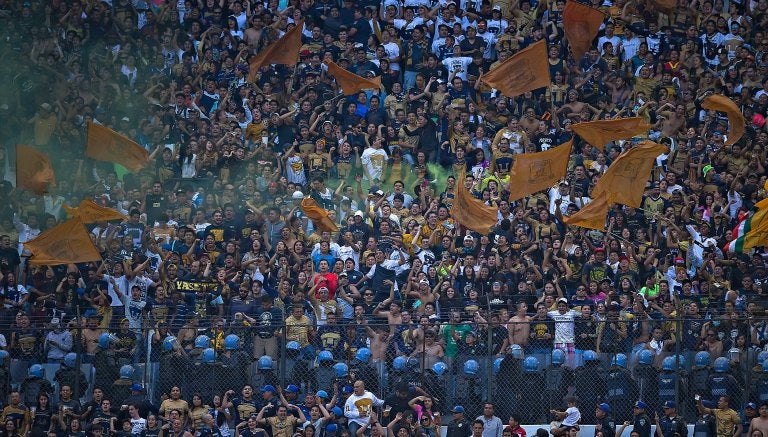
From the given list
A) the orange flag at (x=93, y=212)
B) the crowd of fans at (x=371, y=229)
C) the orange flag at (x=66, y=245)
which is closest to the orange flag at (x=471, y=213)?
the crowd of fans at (x=371, y=229)

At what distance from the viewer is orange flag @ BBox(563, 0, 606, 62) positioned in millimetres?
31078

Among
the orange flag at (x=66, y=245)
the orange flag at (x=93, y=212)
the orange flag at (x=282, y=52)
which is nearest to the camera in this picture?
the orange flag at (x=66, y=245)

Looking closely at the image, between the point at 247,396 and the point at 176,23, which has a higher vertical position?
the point at 176,23

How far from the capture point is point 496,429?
2342 cm

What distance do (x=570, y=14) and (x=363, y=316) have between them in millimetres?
9240

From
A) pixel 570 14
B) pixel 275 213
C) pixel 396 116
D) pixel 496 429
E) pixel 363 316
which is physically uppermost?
pixel 570 14

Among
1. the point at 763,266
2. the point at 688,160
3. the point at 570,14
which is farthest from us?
the point at 570,14

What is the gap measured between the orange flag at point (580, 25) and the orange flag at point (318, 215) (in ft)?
23.3

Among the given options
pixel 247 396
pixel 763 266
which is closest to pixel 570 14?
pixel 763 266

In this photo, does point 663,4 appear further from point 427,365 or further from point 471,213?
point 427,365

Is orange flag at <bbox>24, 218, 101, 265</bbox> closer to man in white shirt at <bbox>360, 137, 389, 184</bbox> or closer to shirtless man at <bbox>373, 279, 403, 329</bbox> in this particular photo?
shirtless man at <bbox>373, 279, 403, 329</bbox>

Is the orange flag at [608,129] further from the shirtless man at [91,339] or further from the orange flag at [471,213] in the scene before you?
the shirtless man at [91,339]

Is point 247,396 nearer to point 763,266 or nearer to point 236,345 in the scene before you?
point 236,345

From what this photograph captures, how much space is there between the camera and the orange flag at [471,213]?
26.5 meters
